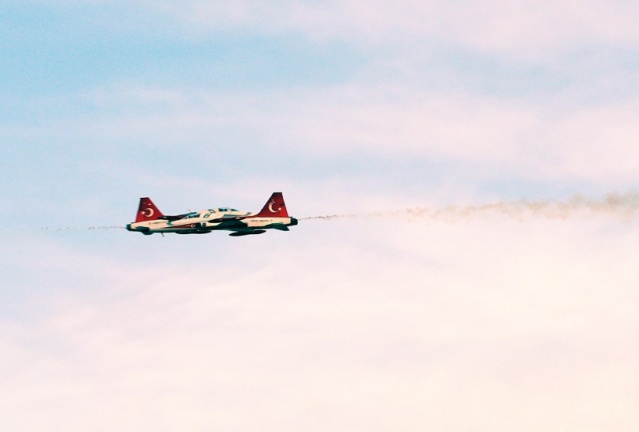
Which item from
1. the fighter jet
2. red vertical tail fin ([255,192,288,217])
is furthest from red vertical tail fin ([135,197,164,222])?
red vertical tail fin ([255,192,288,217])

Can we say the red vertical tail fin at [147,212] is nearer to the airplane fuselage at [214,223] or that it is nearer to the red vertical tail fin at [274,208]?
the airplane fuselage at [214,223]

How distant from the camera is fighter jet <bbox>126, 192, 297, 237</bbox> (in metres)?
170

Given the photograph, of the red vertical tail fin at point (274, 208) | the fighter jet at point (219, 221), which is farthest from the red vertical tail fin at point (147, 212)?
the red vertical tail fin at point (274, 208)

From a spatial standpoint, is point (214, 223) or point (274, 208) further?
point (214, 223)

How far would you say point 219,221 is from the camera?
566ft

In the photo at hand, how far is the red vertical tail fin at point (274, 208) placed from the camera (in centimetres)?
17075

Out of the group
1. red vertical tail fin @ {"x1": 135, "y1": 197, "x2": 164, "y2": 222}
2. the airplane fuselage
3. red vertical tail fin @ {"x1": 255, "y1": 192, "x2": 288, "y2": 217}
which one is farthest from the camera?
red vertical tail fin @ {"x1": 135, "y1": 197, "x2": 164, "y2": 222}

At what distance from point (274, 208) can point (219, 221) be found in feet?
33.8

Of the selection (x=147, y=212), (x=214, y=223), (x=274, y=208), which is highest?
(x=147, y=212)

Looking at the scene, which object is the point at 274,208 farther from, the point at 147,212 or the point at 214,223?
the point at 147,212

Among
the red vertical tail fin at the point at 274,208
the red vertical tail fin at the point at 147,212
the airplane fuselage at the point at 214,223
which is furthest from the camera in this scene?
the red vertical tail fin at the point at 147,212

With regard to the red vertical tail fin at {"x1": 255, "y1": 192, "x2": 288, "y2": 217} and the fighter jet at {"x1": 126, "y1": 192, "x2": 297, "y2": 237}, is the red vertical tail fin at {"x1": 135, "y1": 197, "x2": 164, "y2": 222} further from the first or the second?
the red vertical tail fin at {"x1": 255, "y1": 192, "x2": 288, "y2": 217}

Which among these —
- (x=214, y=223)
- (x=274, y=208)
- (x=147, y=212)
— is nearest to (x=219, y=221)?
(x=214, y=223)

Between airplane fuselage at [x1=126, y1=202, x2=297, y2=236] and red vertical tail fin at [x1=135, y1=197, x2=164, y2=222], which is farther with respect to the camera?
red vertical tail fin at [x1=135, y1=197, x2=164, y2=222]
